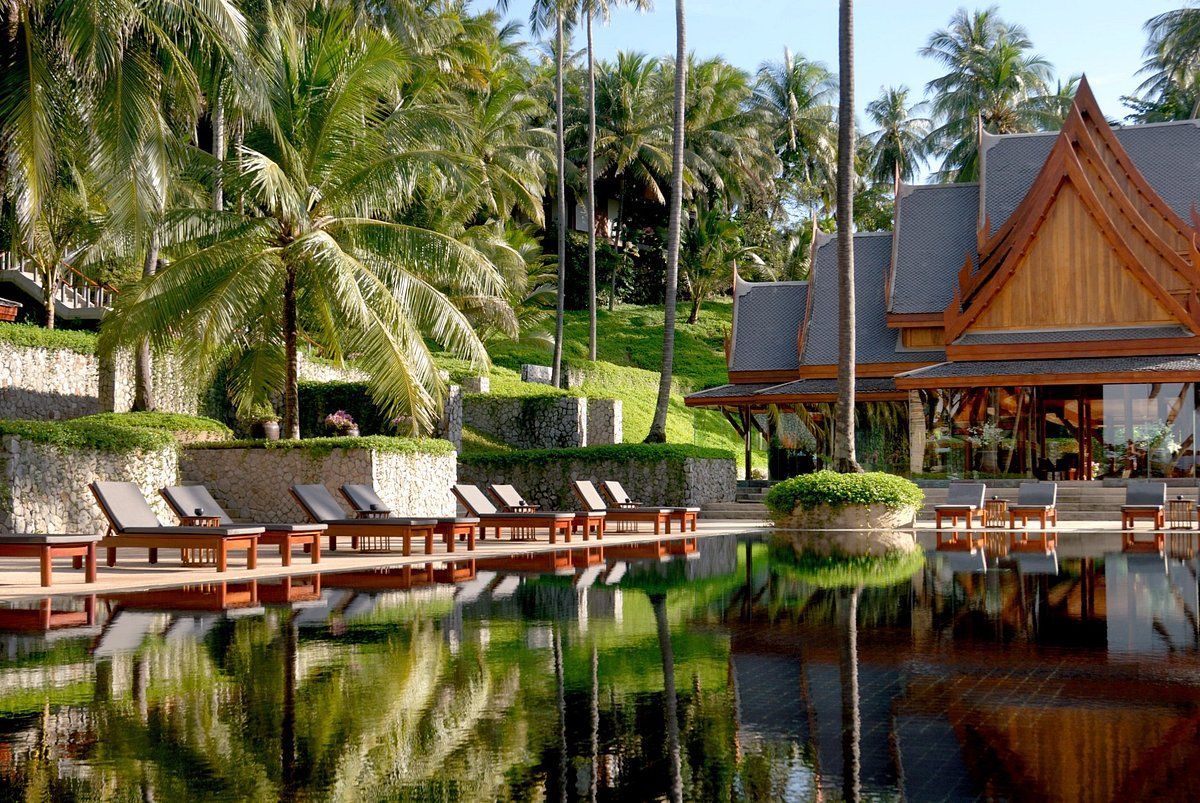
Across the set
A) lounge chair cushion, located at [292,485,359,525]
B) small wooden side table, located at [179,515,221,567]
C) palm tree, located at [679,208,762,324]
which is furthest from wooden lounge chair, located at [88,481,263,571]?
palm tree, located at [679,208,762,324]

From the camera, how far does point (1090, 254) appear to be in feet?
99.7

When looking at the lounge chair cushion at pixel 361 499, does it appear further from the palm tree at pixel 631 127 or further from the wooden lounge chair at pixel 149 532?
the palm tree at pixel 631 127

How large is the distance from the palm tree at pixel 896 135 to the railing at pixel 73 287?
3970 centimetres

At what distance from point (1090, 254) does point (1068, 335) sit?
2.00m

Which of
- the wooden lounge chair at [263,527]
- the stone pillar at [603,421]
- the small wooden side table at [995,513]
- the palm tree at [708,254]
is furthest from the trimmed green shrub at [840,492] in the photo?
the palm tree at [708,254]

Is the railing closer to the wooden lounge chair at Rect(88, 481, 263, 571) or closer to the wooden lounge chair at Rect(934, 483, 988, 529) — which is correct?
the wooden lounge chair at Rect(88, 481, 263, 571)

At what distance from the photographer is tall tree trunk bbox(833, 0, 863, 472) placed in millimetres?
23156

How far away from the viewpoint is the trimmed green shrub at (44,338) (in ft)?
75.0

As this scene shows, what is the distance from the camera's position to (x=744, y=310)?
37812 millimetres

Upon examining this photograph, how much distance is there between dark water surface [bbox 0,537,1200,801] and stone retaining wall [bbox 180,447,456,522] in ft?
32.4

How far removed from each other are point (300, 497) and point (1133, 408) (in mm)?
20625

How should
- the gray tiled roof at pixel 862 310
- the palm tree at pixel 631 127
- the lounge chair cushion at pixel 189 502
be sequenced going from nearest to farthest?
the lounge chair cushion at pixel 189 502, the gray tiled roof at pixel 862 310, the palm tree at pixel 631 127

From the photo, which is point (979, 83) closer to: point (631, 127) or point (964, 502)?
point (631, 127)

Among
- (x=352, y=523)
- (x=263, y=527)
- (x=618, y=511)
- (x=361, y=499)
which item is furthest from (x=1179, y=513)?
(x=263, y=527)
